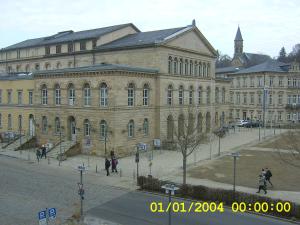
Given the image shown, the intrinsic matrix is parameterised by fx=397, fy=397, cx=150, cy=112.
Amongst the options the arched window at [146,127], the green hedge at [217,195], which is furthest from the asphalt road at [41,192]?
the arched window at [146,127]

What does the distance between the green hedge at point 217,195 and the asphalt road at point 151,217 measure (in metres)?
0.88

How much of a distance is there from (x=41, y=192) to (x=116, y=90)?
1619 cm

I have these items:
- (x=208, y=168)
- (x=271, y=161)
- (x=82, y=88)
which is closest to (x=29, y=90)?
(x=82, y=88)

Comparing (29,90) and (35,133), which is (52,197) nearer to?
(35,133)

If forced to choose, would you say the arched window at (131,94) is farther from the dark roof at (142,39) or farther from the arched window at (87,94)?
the dark roof at (142,39)

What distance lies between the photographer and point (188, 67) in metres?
53.8

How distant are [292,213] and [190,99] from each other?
111ft

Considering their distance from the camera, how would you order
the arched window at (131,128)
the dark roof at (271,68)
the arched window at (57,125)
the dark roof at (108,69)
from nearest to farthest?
1. the dark roof at (108,69)
2. the arched window at (131,128)
3. the arched window at (57,125)
4. the dark roof at (271,68)

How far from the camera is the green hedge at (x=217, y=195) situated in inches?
881

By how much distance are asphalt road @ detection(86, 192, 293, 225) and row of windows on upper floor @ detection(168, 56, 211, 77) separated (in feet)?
91.0

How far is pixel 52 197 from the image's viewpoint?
27.4 m

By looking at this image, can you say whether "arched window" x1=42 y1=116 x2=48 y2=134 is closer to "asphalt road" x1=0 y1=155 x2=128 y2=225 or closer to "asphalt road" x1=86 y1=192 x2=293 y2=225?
"asphalt road" x1=0 y1=155 x2=128 y2=225

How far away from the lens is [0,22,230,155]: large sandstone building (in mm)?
43156

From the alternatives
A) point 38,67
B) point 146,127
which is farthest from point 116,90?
point 38,67
